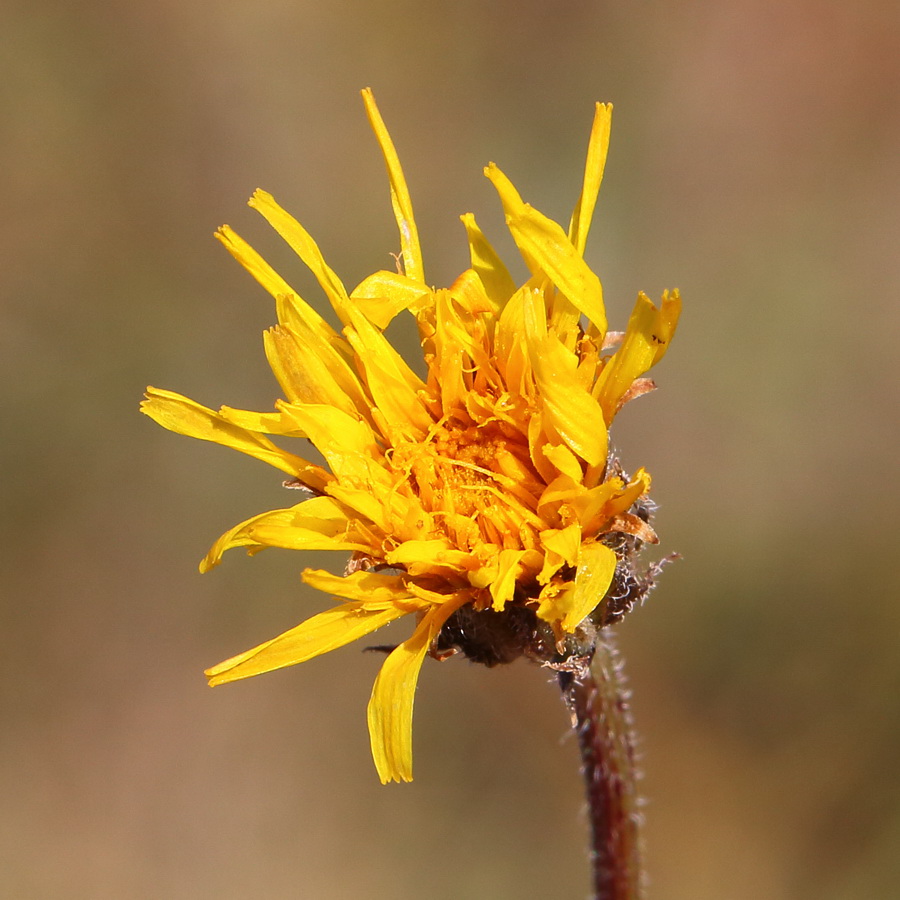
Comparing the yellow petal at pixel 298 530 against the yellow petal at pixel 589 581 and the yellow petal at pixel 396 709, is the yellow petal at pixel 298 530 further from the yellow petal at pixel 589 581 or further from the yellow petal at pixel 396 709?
the yellow petal at pixel 589 581

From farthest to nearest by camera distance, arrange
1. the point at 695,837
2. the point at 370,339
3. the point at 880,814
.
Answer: the point at 695,837 → the point at 880,814 → the point at 370,339

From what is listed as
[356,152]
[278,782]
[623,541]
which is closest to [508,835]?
[278,782]

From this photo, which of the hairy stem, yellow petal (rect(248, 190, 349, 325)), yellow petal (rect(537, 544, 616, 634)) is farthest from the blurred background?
yellow petal (rect(537, 544, 616, 634))

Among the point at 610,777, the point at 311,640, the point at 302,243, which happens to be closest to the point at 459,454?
the point at 311,640

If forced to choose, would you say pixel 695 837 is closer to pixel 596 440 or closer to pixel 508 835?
pixel 508 835

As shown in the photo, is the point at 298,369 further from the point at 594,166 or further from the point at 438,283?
the point at 438,283

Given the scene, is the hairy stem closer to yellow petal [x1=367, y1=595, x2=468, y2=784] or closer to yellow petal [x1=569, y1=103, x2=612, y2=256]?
yellow petal [x1=367, y1=595, x2=468, y2=784]
